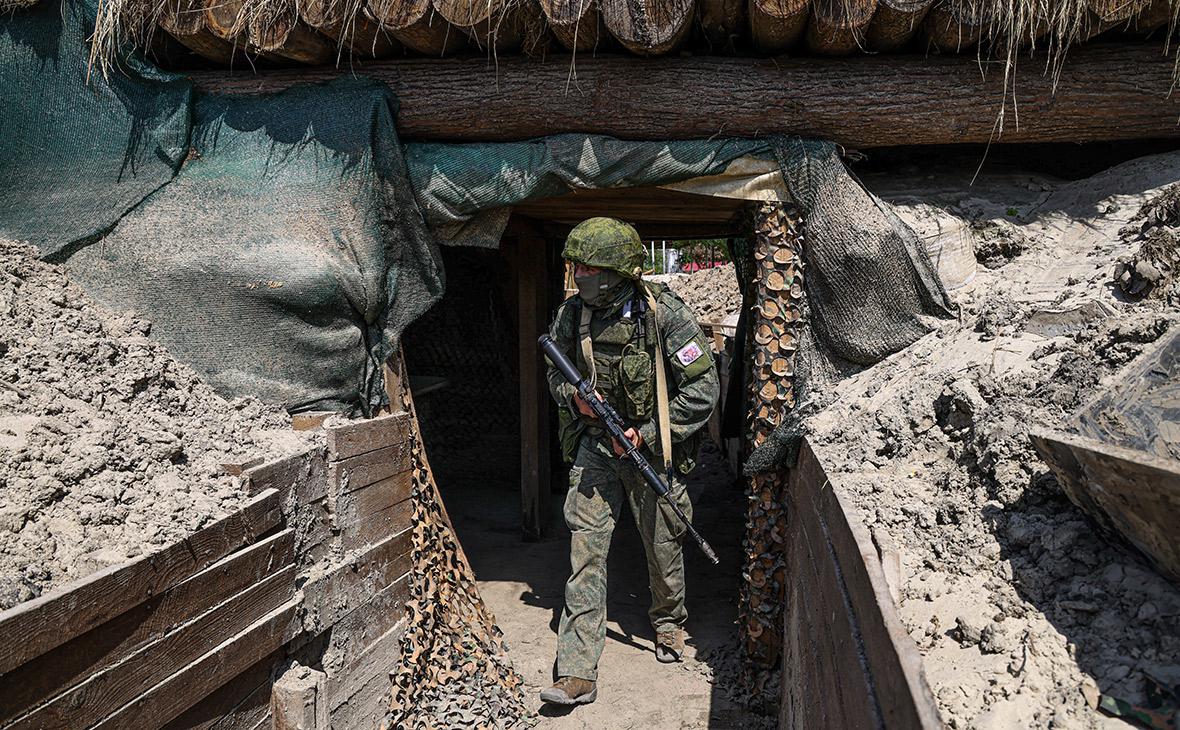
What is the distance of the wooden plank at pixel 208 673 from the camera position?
84.0 inches

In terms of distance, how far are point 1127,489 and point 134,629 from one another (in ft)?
7.74

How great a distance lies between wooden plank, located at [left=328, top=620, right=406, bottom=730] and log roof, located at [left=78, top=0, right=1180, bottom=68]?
2.66m

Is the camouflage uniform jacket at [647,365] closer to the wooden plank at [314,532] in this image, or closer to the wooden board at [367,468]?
the wooden board at [367,468]

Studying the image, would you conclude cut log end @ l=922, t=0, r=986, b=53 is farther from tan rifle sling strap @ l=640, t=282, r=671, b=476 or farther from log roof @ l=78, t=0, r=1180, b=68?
tan rifle sling strap @ l=640, t=282, r=671, b=476

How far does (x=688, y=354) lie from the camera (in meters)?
3.98

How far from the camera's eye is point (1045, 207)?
3.86m

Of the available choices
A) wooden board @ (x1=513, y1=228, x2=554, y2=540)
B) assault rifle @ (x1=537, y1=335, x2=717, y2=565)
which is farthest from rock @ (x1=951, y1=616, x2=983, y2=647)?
wooden board @ (x1=513, y1=228, x2=554, y2=540)

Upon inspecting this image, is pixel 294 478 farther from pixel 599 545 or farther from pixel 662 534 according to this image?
pixel 662 534

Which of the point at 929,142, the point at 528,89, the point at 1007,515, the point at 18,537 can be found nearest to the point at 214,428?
the point at 18,537

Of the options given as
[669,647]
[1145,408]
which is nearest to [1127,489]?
[1145,408]

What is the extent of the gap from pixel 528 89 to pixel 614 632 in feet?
10.0

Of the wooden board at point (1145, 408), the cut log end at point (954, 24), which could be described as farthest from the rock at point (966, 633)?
the cut log end at point (954, 24)

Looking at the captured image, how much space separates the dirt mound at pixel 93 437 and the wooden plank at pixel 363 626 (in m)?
0.81

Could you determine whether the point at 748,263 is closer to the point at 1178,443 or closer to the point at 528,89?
the point at 528,89
